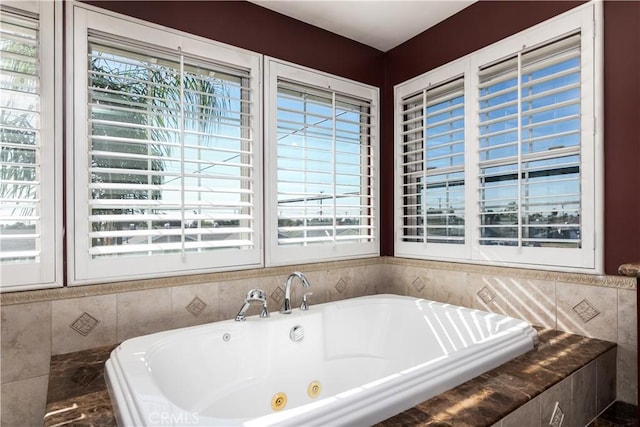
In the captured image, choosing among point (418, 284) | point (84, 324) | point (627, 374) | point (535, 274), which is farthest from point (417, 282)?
point (84, 324)

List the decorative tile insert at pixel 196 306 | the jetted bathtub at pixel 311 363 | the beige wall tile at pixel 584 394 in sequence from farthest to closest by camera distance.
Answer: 1. the decorative tile insert at pixel 196 306
2. the beige wall tile at pixel 584 394
3. the jetted bathtub at pixel 311 363

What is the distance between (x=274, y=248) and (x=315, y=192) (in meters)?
0.51

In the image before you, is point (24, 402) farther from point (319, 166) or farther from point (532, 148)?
point (532, 148)

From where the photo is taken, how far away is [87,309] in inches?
Answer: 69.1

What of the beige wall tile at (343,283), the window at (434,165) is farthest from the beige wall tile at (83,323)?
the window at (434,165)

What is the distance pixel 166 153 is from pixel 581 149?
223 cm

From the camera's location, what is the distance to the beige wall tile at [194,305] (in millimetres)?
1995

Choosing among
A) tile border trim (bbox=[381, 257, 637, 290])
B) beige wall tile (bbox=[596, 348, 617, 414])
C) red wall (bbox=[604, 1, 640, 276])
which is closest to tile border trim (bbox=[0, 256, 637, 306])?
tile border trim (bbox=[381, 257, 637, 290])

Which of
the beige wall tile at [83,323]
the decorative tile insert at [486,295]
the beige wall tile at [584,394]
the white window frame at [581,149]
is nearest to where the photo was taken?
the beige wall tile at [584,394]

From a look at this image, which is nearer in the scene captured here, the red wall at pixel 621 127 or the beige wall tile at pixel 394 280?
the red wall at pixel 621 127

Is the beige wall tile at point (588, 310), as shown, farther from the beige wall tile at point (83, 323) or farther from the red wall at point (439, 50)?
the beige wall tile at point (83, 323)

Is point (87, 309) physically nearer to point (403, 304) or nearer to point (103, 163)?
point (103, 163)

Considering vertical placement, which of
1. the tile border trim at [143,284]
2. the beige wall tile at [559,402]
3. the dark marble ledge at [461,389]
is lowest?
the beige wall tile at [559,402]

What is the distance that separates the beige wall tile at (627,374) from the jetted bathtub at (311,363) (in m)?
0.47
